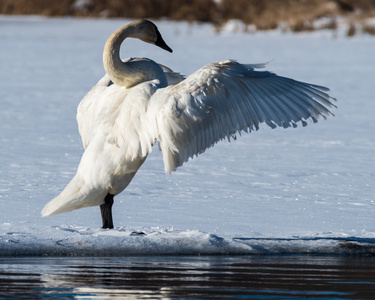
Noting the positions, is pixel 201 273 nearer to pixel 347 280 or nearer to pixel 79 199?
pixel 347 280

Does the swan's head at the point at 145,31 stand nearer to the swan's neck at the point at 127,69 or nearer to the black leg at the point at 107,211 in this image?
the swan's neck at the point at 127,69

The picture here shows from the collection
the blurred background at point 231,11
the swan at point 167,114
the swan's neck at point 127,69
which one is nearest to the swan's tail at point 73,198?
the swan at point 167,114

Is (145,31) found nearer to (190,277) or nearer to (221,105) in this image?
(221,105)

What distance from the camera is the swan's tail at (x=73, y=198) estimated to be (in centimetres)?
504

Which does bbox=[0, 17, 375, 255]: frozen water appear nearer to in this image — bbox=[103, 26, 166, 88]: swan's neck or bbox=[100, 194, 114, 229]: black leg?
bbox=[100, 194, 114, 229]: black leg

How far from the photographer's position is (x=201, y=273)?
4.19 metres

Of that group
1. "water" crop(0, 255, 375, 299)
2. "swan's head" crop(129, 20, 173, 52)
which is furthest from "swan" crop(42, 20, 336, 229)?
"water" crop(0, 255, 375, 299)

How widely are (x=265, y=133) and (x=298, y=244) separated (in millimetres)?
4934

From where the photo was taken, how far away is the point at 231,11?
36.3 metres

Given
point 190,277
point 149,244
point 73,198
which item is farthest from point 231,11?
point 190,277

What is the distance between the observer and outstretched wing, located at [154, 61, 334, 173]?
4910 millimetres

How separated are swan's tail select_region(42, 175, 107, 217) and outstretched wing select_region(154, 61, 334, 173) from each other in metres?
0.50

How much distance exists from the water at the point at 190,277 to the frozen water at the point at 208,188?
17cm

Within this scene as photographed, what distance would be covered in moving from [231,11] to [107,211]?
31775 millimetres
